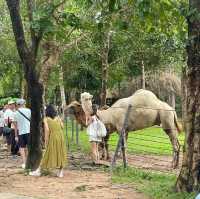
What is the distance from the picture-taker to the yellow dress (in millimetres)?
12867

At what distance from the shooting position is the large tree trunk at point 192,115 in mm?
9680

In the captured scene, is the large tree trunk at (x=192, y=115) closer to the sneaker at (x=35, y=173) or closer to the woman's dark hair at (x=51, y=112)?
the woman's dark hair at (x=51, y=112)

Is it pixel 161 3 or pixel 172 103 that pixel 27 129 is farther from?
pixel 172 103

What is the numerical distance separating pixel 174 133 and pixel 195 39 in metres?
7.60

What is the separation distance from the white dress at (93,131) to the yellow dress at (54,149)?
2.75 meters

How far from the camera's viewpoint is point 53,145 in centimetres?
1294

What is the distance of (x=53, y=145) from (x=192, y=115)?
4102 millimetres

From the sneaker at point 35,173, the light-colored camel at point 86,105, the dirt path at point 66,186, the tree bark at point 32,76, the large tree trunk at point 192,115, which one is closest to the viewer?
the large tree trunk at point 192,115

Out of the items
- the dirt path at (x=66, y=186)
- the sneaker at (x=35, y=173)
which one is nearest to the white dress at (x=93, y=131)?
the dirt path at (x=66, y=186)

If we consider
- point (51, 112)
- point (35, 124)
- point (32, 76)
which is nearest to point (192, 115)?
point (51, 112)

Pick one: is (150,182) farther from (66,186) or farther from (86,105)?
(86,105)

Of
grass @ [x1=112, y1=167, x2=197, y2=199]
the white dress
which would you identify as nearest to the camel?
the white dress

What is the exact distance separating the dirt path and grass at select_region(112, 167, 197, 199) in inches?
8.7

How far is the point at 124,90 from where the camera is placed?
133 feet
